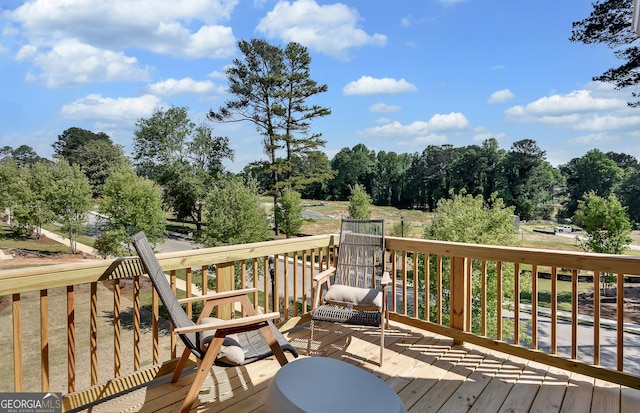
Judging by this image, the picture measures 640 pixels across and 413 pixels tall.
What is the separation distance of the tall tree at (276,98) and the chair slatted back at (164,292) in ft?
72.2

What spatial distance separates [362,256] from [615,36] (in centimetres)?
946

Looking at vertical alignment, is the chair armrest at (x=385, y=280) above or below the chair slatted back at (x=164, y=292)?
below

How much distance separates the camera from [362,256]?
373 cm

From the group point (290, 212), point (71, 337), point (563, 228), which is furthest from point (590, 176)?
point (71, 337)

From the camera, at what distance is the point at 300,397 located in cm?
171

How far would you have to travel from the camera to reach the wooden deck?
2.35m

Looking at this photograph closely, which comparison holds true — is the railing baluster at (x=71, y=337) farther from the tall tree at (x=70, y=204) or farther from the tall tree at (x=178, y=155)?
the tall tree at (x=178, y=155)

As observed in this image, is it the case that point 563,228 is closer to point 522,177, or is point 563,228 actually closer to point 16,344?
point 522,177

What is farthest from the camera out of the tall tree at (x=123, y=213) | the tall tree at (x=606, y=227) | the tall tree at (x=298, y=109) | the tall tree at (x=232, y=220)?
the tall tree at (x=298, y=109)

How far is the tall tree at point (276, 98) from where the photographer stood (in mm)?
23984

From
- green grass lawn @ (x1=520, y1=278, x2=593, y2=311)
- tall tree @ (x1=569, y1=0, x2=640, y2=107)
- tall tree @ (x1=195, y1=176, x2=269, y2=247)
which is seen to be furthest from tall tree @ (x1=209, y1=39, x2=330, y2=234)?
tall tree @ (x1=569, y1=0, x2=640, y2=107)

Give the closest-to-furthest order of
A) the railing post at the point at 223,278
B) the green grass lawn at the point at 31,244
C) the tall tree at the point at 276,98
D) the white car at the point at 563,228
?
the railing post at the point at 223,278
the tall tree at the point at 276,98
the green grass lawn at the point at 31,244
the white car at the point at 563,228

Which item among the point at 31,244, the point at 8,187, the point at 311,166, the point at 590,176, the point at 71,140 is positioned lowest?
the point at 31,244

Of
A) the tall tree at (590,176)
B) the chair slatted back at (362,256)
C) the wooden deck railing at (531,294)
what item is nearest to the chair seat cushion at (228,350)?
the chair slatted back at (362,256)
